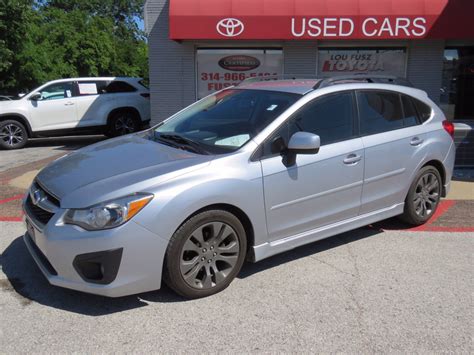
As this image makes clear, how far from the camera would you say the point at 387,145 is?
15.4ft

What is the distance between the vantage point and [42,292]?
12.4ft

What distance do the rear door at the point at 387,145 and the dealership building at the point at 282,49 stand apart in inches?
228

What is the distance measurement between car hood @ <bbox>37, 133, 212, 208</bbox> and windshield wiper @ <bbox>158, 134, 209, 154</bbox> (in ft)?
0.32

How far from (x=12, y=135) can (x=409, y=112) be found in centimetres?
988

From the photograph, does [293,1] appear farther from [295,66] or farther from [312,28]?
[295,66]

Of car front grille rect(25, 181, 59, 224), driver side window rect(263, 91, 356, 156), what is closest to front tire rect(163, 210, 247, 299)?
driver side window rect(263, 91, 356, 156)

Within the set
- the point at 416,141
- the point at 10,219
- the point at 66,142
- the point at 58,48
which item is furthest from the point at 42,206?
the point at 58,48

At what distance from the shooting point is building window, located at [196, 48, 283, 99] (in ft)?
38.0

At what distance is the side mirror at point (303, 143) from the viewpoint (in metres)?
3.83

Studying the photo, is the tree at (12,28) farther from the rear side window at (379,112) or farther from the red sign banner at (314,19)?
the rear side window at (379,112)

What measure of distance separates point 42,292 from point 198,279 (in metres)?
1.27

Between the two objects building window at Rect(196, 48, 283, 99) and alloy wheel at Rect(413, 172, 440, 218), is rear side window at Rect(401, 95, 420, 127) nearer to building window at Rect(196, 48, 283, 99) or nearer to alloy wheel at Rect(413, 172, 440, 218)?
alloy wheel at Rect(413, 172, 440, 218)

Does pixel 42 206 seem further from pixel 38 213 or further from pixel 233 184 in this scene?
pixel 233 184

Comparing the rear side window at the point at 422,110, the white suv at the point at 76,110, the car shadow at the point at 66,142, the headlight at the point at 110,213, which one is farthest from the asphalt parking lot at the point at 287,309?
the car shadow at the point at 66,142
